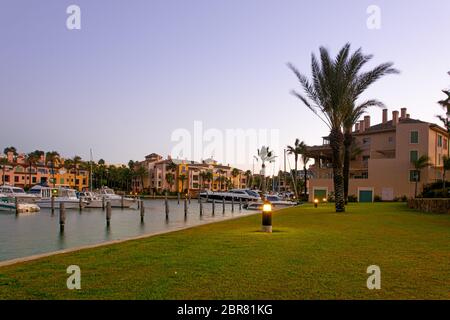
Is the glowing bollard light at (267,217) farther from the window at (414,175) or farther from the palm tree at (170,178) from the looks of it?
the palm tree at (170,178)

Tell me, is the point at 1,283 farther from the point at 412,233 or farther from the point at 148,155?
the point at 148,155

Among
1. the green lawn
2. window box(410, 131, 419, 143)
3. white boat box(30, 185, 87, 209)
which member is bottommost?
white boat box(30, 185, 87, 209)

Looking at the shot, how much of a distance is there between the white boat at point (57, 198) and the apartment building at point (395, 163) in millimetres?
32612

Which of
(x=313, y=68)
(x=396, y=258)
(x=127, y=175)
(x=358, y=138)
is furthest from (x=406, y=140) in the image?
(x=127, y=175)

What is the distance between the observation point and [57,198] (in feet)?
159

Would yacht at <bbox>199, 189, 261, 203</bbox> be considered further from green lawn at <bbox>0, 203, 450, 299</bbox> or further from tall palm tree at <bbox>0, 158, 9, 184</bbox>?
tall palm tree at <bbox>0, 158, 9, 184</bbox>

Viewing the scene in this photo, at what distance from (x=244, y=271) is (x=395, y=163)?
169ft

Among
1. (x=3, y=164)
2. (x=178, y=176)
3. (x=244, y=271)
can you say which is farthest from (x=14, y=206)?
(x=178, y=176)

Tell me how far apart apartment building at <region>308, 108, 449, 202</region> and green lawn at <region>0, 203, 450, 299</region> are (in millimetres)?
44265

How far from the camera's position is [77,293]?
6418 mm

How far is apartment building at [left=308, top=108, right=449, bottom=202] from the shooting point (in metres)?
53.4

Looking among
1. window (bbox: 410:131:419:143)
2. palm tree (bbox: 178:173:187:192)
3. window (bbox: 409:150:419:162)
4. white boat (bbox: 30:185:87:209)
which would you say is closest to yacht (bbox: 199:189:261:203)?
white boat (bbox: 30:185:87:209)

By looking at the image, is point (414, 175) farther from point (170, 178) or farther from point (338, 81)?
point (170, 178)

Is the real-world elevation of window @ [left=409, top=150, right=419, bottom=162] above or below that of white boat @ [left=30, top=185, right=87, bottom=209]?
above
